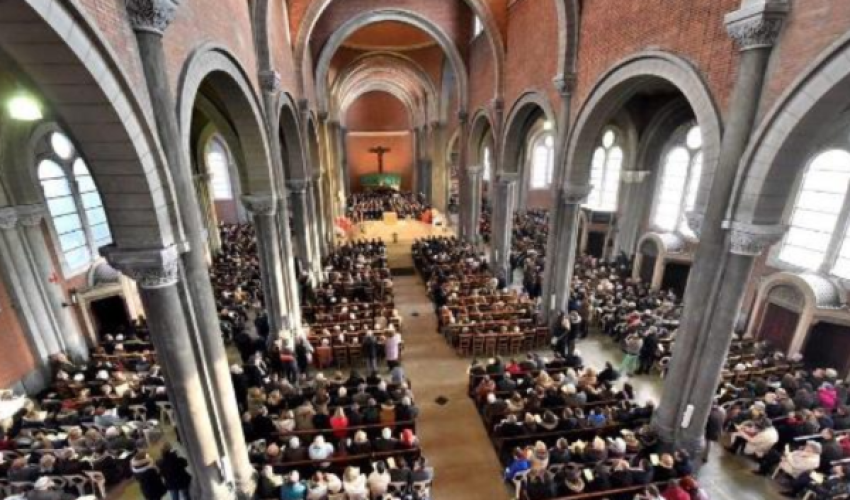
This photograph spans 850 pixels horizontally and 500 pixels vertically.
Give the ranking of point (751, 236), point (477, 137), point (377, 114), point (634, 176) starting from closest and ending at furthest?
point (751, 236) → point (634, 176) → point (477, 137) → point (377, 114)

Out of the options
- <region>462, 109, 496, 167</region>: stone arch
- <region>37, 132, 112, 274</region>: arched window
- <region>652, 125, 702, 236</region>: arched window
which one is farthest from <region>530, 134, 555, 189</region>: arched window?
<region>37, 132, 112, 274</region>: arched window

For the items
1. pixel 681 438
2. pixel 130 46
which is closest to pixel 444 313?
pixel 681 438

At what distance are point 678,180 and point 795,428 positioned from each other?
436 inches

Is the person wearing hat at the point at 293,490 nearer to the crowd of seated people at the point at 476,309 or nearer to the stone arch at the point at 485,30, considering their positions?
the crowd of seated people at the point at 476,309

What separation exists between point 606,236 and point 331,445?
52.6 feet

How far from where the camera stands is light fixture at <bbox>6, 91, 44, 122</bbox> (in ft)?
31.0

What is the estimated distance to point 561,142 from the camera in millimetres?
11344

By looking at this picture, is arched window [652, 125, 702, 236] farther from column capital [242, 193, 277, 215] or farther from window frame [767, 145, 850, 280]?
column capital [242, 193, 277, 215]

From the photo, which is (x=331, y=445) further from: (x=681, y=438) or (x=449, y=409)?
(x=681, y=438)

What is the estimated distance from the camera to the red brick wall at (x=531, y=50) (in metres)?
11.9

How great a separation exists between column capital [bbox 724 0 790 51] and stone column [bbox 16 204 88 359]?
14918mm

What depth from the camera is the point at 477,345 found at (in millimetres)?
11797

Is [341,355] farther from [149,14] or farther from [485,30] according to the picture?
[485,30]

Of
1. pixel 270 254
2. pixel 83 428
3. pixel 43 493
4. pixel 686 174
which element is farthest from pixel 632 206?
pixel 43 493
